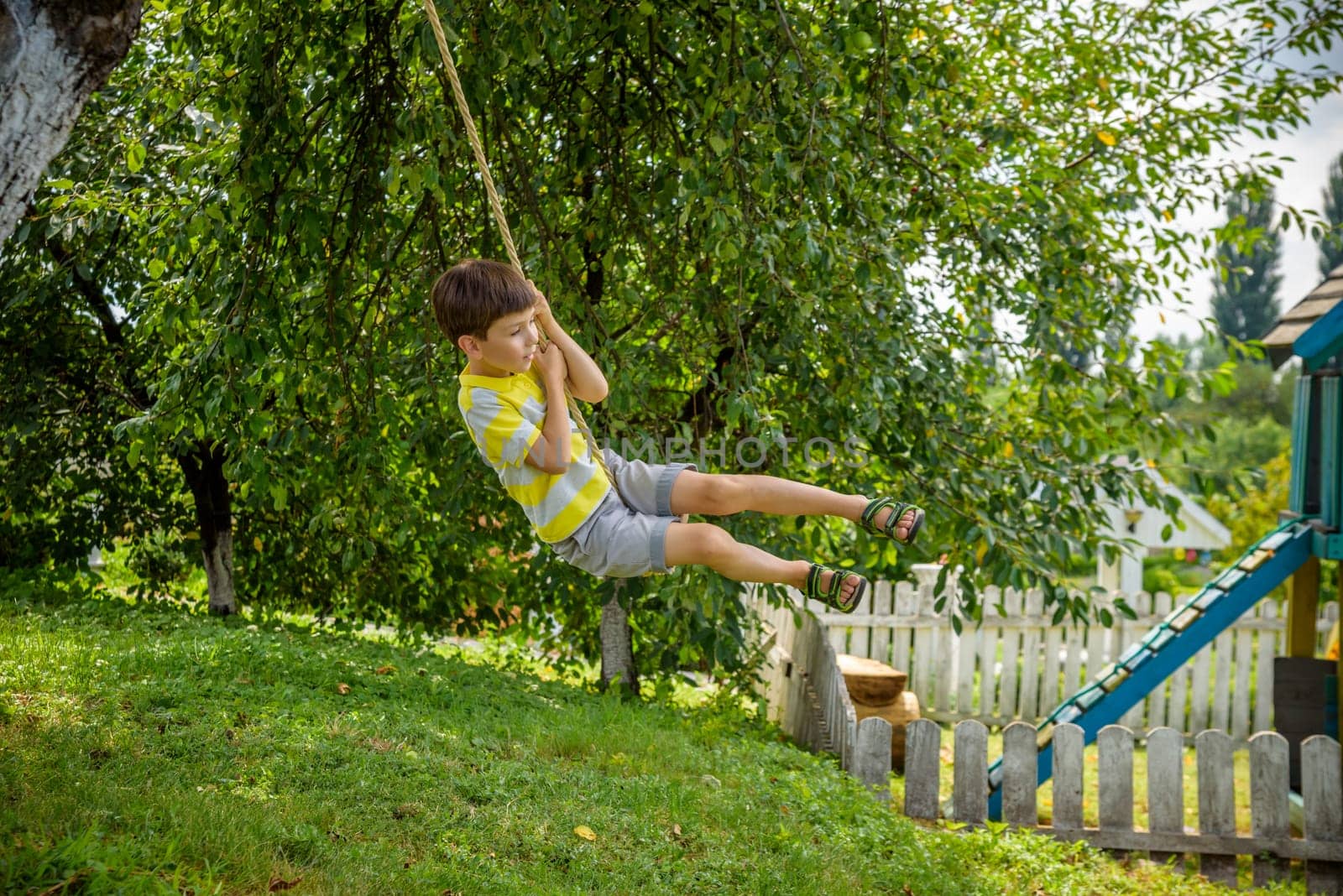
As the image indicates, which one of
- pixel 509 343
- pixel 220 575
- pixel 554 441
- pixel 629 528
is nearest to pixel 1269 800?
pixel 629 528

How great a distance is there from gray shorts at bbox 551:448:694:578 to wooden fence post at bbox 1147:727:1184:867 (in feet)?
12.9

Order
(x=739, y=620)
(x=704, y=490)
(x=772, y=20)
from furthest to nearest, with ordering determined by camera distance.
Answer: (x=739, y=620) < (x=772, y=20) < (x=704, y=490)

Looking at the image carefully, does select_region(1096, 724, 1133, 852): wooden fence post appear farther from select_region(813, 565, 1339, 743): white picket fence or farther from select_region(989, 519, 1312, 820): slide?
select_region(813, 565, 1339, 743): white picket fence

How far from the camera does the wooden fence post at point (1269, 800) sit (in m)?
6.05

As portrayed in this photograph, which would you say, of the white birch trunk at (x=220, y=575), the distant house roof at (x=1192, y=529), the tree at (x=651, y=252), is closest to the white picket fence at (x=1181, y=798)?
the tree at (x=651, y=252)

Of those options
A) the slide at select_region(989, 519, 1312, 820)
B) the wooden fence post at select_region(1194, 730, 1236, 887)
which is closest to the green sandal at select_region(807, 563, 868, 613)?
the wooden fence post at select_region(1194, 730, 1236, 887)

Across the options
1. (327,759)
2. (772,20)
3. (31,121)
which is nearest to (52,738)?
(327,759)

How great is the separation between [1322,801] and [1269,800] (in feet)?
1.04

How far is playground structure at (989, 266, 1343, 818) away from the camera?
682 centimetres

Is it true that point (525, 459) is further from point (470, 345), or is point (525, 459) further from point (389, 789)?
point (389, 789)

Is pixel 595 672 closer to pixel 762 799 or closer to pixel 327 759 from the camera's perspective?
pixel 762 799

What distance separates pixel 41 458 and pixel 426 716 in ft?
11.0

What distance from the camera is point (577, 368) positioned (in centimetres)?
364

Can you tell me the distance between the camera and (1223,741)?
19.9 ft
